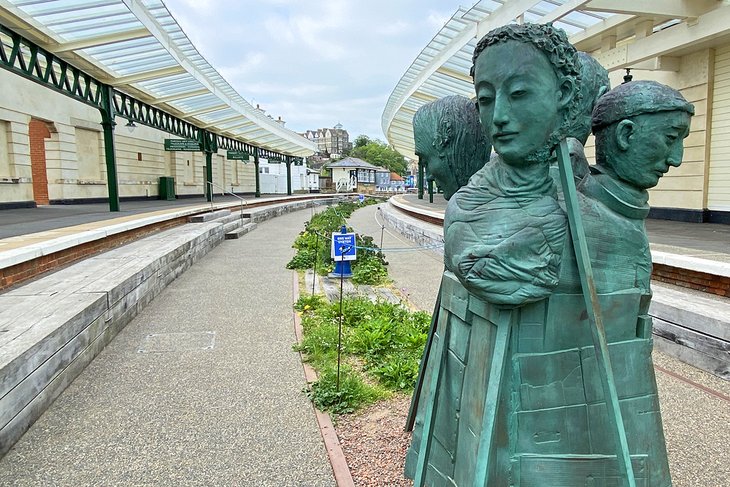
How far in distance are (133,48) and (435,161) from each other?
580 inches

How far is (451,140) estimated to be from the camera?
2.03m

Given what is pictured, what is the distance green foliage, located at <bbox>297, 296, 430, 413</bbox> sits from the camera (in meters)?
4.30

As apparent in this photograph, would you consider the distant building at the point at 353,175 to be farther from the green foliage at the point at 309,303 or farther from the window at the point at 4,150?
the green foliage at the point at 309,303

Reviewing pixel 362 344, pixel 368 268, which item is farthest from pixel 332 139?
pixel 362 344

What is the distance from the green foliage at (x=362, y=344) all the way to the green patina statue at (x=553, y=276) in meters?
2.44

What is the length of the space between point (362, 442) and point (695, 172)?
43.3ft

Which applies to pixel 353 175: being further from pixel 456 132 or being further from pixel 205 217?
pixel 456 132

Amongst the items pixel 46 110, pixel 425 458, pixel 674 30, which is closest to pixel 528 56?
pixel 425 458

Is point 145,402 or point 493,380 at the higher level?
point 493,380

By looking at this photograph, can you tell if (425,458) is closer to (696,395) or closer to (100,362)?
(696,395)

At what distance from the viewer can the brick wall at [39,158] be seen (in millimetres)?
19312

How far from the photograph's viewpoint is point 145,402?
13.8 ft

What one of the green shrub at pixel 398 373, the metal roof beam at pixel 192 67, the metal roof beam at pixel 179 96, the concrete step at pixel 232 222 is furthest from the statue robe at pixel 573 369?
the metal roof beam at pixel 179 96

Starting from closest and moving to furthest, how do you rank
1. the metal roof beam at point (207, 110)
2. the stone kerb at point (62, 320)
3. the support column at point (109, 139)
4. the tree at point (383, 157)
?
the stone kerb at point (62, 320) → the support column at point (109, 139) → the metal roof beam at point (207, 110) → the tree at point (383, 157)
